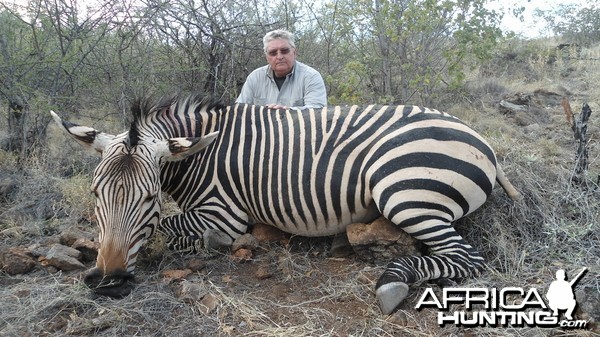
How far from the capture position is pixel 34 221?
12.1 ft

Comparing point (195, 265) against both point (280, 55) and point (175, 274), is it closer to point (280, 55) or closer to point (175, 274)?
point (175, 274)

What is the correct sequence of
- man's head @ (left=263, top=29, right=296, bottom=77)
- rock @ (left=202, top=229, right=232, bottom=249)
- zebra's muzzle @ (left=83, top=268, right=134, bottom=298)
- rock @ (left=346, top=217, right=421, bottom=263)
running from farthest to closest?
man's head @ (left=263, top=29, right=296, bottom=77), rock @ (left=202, top=229, right=232, bottom=249), rock @ (left=346, top=217, right=421, bottom=263), zebra's muzzle @ (left=83, top=268, right=134, bottom=298)

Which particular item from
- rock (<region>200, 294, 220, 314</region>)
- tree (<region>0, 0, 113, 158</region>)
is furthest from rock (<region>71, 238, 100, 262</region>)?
tree (<region>0, 0, 113, 158</region>)

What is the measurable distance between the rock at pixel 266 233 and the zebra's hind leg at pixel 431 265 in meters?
0.90

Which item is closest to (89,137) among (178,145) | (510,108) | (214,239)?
(178,145)

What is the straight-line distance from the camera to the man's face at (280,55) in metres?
4.25

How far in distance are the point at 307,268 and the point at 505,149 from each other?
2259 mm

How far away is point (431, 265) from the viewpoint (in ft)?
8.36

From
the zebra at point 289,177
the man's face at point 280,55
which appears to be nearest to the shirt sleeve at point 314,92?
the man's face at point 280,55

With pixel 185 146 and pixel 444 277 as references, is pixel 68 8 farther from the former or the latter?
pixel 444 277

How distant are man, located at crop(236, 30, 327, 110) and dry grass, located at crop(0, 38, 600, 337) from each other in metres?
1.69

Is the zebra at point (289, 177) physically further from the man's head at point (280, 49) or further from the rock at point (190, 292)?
the man's head at point (280, 49)

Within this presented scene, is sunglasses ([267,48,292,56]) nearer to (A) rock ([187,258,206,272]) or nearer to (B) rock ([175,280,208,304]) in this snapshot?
(A) rock ([187,258,206,272])

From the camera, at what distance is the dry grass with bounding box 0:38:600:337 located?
2.19 m
